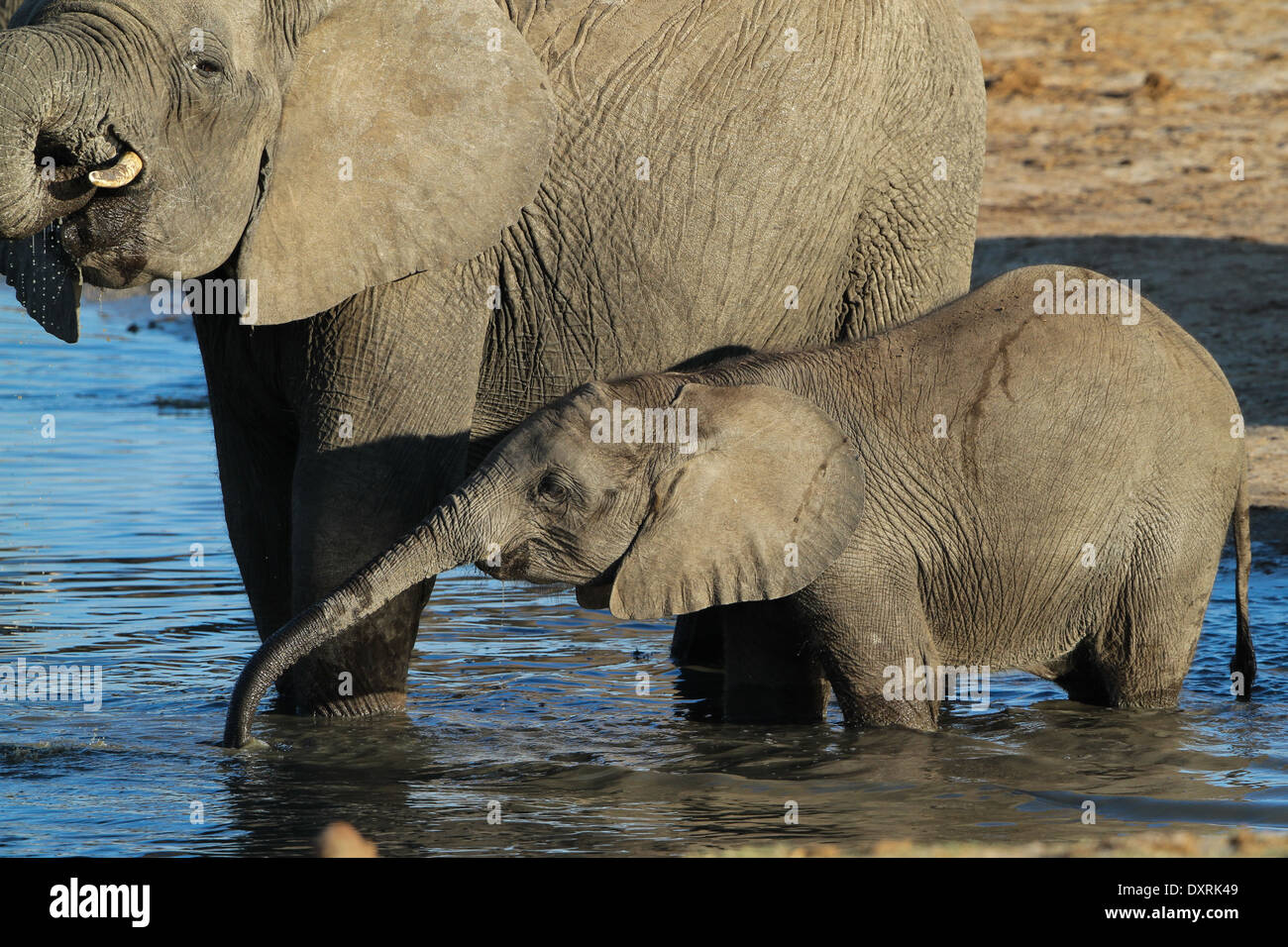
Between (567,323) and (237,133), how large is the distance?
1.32 metres

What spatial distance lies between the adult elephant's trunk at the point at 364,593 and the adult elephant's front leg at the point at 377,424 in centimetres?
22

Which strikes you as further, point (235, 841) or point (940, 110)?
point (940, 110)

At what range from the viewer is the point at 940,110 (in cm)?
688

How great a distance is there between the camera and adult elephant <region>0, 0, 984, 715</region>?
4.99 meters

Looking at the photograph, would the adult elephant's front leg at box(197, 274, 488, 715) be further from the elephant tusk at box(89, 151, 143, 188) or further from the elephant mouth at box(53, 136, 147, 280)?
the elephant tusk at box(89, 151, 143, 188)

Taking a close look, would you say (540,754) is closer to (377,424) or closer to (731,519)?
(731,519)

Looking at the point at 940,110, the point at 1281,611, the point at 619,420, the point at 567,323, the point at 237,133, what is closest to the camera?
the point at 237,133

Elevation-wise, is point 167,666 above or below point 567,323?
below

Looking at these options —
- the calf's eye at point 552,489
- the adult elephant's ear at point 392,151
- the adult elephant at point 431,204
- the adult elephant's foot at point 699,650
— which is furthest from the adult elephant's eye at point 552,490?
the adult elephant's foot at point 699,650

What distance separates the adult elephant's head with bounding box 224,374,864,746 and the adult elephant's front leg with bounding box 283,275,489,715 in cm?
20

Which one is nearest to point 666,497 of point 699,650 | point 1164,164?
point 699,650

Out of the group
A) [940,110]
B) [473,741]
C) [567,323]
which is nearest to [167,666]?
[473,741]

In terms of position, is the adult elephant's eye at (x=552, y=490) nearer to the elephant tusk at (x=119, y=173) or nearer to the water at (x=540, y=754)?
the water at (x=540, y=754)
